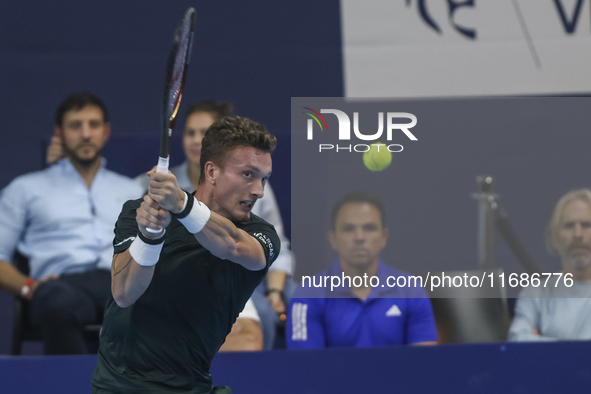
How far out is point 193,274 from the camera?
217 cm

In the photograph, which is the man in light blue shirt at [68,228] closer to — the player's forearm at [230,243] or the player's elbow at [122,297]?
the player's elbow at [122,297]

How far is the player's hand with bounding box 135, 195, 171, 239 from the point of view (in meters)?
1.87

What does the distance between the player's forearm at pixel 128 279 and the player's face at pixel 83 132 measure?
2.19 m

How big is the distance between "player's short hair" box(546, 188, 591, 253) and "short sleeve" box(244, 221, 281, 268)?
8.05 ft

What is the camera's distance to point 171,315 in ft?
7.14

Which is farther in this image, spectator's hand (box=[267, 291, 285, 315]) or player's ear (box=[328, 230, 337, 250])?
player's ear (box=[328, 230, 337, 250])

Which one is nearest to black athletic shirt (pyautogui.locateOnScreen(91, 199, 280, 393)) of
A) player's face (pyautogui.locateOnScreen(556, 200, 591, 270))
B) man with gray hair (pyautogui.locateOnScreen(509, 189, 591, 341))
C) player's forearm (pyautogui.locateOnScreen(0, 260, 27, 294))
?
player's forearm (pyautogui.locateOnScreen(0, 260, 27, 294))

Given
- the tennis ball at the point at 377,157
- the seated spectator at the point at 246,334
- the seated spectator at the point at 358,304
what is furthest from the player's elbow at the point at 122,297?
the tennis ball at the point at 377,157

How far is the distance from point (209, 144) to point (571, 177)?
9.20 ft

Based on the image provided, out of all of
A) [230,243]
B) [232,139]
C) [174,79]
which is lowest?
[230,243]

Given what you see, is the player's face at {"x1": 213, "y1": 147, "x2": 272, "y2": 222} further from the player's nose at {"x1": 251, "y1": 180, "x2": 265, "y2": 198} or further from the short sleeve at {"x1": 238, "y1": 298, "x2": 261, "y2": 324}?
the short sleeve at {"x1": 238, "y1": 298, "x2": 261, "y2": 324}

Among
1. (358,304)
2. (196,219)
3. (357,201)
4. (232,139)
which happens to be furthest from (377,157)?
(196,219)

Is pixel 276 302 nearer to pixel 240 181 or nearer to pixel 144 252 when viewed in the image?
pixel 240 181

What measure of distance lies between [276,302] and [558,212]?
1798 millimetres
